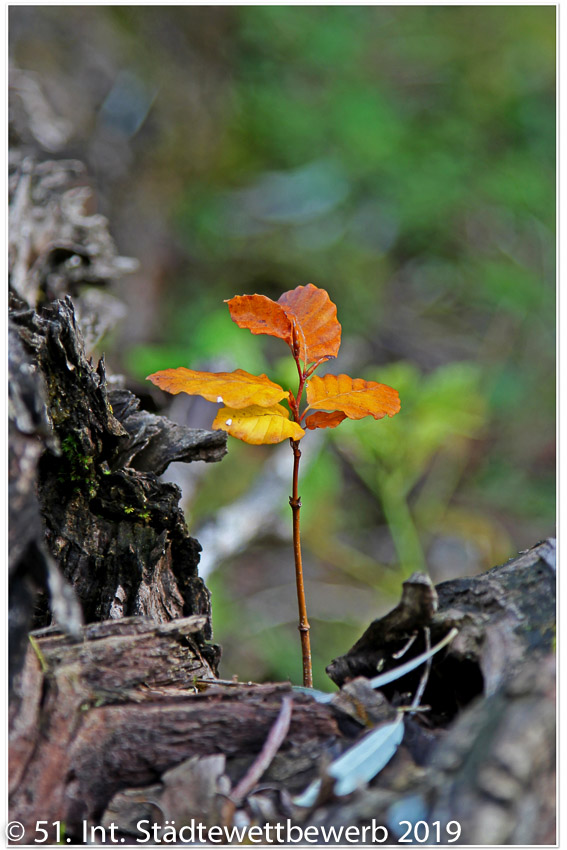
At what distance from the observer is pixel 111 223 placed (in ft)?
10.1

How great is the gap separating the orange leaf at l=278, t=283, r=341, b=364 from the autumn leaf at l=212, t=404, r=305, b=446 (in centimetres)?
9

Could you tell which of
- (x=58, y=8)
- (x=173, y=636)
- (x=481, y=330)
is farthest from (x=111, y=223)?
(x=173, y=636)

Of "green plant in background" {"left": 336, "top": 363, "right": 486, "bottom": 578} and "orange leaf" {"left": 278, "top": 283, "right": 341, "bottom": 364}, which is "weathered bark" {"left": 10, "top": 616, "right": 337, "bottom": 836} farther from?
"green plant in background" {"left": 336, "top": 363, "right": 486, "bottom": 578}

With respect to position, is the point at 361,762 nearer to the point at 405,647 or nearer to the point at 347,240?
the point at 405,647

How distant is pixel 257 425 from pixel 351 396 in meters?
0.13

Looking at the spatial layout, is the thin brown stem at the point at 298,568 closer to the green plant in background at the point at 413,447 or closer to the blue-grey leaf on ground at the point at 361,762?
the blue-grey leaf on ground at the point at 361,762

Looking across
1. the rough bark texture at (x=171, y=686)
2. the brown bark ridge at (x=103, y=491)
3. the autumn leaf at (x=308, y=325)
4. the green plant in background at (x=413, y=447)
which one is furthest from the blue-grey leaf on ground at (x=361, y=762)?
the green plant in background at (x=413, y=447)

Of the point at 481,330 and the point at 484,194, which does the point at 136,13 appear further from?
the point at 481,330

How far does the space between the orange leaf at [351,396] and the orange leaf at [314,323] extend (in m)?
0.04

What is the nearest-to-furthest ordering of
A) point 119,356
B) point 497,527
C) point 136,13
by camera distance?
1. point 119,356
2. point 497,527
3. point 136,13

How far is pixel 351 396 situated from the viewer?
0.88 meters

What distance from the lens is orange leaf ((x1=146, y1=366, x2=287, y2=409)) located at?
82 cm

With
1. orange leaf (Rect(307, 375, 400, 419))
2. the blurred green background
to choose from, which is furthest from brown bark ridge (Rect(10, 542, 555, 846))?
the blurred green background
